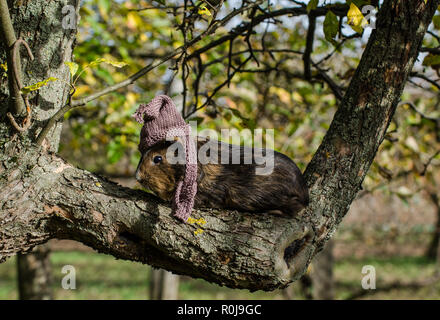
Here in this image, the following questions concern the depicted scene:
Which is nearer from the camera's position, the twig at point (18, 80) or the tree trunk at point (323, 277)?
the twig at point (18, 80)

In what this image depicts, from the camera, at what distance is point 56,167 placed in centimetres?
176

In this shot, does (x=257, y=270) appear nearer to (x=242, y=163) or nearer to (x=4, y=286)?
(x=242, y=163)

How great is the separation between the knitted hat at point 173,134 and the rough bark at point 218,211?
8cm

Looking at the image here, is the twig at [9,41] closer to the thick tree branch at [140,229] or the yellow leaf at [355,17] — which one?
the thick tree branch at [140,229]

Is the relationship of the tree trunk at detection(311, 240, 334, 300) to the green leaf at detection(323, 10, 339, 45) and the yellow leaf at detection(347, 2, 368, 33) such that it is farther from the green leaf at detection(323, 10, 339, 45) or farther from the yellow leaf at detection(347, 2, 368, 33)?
the yellow leaf at detection(347, 2, 368, 33)

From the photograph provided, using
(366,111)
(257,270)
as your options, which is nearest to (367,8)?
(366,111)

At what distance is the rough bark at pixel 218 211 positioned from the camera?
5.37ft

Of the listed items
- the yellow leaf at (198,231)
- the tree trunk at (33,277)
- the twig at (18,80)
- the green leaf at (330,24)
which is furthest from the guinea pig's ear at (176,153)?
the tree trunk at (33,277)

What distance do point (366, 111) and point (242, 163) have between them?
23.3 inches

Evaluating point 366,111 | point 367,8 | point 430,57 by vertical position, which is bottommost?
point 366,111

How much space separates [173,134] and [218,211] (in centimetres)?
37
